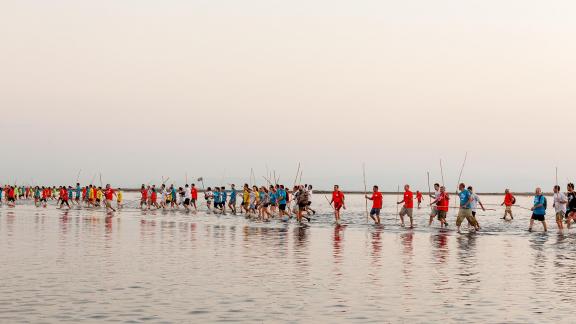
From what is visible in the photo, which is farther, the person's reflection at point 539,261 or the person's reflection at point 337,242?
the person's reflection at point 337,242

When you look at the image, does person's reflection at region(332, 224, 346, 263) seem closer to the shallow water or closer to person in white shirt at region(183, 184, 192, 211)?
the shallow water

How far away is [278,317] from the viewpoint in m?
11.1

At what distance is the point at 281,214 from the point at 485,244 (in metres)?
19.1

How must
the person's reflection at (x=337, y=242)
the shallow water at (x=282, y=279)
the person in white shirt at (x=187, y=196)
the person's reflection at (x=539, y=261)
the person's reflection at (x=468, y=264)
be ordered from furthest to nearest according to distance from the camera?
1. the person in white shirt at (x=187, y=196)
2. the person's reflection at (x=337, y=242)
3. the person's reflection at (x=539, y=261)
4. the person's reflection at (x=468, y=264)
5. the shallow water at (x=282, y=279)

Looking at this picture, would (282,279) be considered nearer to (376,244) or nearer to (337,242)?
(376,244)

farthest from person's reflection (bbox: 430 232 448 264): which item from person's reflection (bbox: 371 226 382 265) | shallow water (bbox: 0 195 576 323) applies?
person's reflection (bbox: 371 226 382 265)

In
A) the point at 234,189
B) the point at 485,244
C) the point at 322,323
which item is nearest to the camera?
the point at 322,323

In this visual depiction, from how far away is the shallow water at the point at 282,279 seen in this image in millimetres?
11418

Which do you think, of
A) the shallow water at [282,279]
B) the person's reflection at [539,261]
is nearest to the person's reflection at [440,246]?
the shallow water at [282,279]

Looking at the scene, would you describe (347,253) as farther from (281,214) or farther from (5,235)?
(281,214)

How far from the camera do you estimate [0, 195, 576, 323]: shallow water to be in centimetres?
1142

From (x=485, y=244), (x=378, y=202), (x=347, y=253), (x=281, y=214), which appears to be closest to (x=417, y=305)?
(x=347, y=253)

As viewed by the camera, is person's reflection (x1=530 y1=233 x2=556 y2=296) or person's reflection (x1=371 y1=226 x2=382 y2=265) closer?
person's reflection (x1=530 y1=233 x2=556 y2=296)

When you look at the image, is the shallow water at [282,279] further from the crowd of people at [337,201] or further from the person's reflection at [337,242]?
the crowd of people at [337,201]
